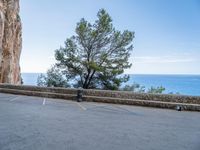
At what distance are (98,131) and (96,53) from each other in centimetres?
1996

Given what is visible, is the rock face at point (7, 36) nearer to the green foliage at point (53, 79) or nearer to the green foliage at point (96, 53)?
the green foliage at point (53, 79)

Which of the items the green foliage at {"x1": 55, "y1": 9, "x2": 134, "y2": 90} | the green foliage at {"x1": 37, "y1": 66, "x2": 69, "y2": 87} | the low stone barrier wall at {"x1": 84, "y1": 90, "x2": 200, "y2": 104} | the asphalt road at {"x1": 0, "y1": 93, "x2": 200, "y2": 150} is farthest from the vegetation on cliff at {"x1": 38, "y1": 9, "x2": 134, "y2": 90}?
the asphalt road at {"x1": 0, "y1": 93, "x2": 200, "y2": 150}

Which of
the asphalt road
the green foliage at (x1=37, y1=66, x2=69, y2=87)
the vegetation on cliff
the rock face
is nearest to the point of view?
the asphalt road

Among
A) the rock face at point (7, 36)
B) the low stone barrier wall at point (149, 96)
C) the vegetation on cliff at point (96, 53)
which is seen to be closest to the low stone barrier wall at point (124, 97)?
the low stone barrier wall at point (149, 96)

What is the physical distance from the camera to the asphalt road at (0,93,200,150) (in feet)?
19.4

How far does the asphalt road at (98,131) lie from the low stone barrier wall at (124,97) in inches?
80.5

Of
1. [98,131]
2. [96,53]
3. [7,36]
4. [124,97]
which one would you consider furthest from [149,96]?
[7,36]

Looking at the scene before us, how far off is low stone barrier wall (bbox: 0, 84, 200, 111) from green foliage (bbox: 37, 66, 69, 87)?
37.7 ft

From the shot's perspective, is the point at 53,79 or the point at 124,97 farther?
the point at 53,79

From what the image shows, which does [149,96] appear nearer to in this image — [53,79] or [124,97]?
[124,97]

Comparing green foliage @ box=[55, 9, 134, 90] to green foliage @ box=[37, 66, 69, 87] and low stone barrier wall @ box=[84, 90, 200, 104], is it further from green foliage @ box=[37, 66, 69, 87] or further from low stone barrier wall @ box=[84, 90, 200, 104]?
low stone barrier wall @ box=[84, 90, 200, 104]

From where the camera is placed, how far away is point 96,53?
2689 cm

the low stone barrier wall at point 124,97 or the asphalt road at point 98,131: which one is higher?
the low stone barrier wall at point 124,97

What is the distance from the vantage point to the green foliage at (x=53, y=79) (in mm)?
28281
